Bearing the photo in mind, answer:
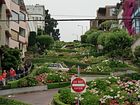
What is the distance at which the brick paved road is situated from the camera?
28.8 meters

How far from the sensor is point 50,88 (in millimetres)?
36531

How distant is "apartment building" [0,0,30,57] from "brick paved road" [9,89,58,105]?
1800 cm

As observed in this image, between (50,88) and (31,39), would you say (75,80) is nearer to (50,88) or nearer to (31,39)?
(50,88)

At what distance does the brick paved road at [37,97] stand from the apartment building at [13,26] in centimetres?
1800

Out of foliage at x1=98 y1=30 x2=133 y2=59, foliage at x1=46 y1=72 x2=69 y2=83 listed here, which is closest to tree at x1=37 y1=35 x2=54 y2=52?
foliage at x1=98 y1=30 x2=133 y2=59

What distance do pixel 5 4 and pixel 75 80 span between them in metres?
36.4

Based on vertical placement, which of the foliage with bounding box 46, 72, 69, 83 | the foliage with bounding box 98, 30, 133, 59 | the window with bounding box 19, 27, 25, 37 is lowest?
the foliage with bounding box 46, 72, 69, 83

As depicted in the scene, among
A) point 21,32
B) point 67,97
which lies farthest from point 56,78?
point 21,32

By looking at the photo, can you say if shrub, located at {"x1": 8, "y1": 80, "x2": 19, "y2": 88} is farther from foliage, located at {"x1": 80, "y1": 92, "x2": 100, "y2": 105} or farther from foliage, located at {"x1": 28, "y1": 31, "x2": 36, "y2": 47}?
foliage, located at {"x1": 28, "y1": 31, "x2": 36, "y2": 47}

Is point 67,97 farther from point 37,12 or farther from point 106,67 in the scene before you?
point 37,12

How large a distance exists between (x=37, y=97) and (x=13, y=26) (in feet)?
118

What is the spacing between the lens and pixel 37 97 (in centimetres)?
3142

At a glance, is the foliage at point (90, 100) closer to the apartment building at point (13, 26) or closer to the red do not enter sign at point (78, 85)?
the red do not enter sign at point (78, 85)

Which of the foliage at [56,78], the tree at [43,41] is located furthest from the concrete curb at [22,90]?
the tree at [43,41]
